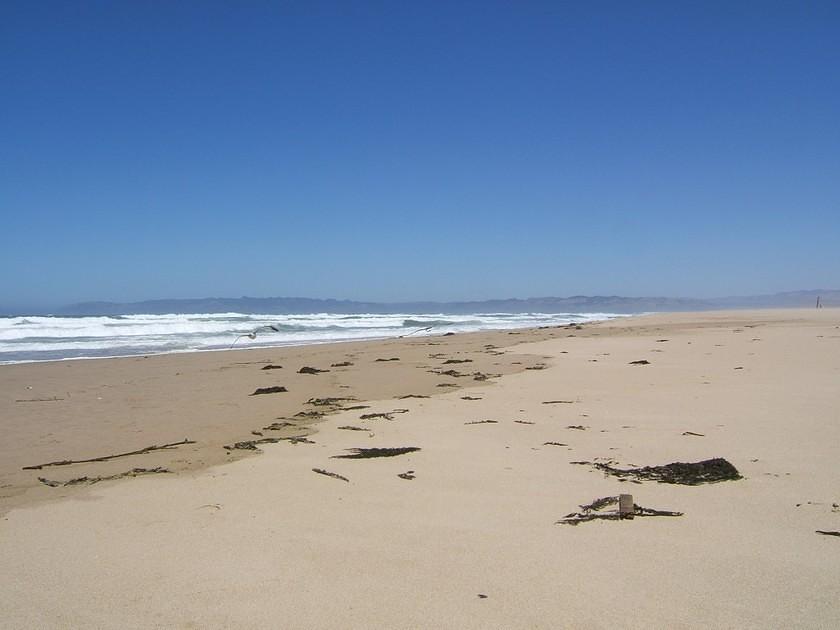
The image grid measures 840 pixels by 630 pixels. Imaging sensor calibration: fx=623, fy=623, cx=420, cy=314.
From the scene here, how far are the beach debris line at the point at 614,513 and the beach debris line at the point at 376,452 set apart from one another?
182 centimetres

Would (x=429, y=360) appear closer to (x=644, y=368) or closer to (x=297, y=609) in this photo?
(x=644, y=368)

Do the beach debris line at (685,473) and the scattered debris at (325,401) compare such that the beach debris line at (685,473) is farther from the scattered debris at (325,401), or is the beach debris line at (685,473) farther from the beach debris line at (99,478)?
the scattered debris at (325,401)

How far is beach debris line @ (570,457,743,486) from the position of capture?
402 cm

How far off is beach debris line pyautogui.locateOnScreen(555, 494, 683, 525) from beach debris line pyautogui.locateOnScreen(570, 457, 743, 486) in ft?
2.07

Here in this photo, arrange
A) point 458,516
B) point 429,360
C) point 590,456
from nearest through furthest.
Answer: point 458,516 → point 590,456 → point 429,360

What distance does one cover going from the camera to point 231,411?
7.60 metres

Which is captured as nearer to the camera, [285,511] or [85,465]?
[285,511]

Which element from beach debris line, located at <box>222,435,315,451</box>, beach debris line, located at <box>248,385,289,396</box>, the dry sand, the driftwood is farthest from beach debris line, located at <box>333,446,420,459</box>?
beach debris line, located at <box>248,385,289,396</box>

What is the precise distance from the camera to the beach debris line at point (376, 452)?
4.95 m

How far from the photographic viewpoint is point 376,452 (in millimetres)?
5031

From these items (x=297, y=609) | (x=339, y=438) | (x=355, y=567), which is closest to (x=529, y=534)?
(x=355, y=567)

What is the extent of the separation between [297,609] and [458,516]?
3.99 feet

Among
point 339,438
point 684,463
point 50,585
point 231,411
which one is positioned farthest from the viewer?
point 231,411

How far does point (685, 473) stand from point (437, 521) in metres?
1.80
